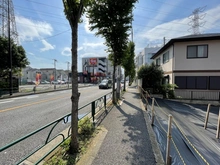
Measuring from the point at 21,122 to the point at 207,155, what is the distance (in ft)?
23.3

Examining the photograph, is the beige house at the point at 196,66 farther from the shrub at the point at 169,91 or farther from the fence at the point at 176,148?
the fence at the point at 176,148

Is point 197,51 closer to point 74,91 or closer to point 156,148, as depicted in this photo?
point 156,148

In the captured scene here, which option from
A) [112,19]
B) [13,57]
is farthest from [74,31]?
[13,57]

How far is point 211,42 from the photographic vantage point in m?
13.8

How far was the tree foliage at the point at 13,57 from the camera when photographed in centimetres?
1698

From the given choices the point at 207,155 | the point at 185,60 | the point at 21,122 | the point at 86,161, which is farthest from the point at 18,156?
the point at 185,60

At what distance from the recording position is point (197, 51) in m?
14.2

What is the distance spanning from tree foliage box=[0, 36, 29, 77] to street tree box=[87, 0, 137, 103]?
41.3ft

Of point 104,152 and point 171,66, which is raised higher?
point 171,66

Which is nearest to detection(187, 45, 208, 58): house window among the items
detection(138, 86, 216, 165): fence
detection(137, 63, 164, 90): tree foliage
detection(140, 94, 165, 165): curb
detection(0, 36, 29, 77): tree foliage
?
detection(137, 63, 164, 90): tree foliage

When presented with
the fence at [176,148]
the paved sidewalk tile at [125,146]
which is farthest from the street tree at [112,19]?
the fence at [176,148]

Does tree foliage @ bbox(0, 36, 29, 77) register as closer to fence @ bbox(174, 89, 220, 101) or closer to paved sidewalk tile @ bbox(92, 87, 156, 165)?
paved sidewalk tile @ bbox(92, 87, 156, 165)

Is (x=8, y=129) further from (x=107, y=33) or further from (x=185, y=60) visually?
(x=185, y=60)

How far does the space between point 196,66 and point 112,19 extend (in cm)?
965
